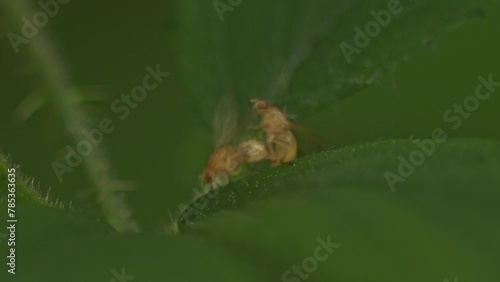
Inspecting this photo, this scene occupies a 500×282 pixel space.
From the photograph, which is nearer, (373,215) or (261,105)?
(373,215)

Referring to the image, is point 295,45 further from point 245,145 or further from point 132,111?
point 132,111

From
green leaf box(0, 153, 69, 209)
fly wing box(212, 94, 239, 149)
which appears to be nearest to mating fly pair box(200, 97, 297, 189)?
fly wing box(212, 94, 239, 149)

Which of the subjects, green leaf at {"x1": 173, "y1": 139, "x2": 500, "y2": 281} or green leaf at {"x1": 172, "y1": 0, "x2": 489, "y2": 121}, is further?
green leaf at {"x1": 172, "y1": 0, "x2": 489, "y2": 121}

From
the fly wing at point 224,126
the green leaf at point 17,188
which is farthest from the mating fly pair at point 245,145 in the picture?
the green leaf at point 17,188

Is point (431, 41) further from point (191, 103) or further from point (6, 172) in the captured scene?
point (6, 172)

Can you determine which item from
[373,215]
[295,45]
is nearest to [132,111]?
[295,45]

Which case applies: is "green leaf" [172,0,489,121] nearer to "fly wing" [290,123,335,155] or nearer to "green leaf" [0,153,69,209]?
"fly wing" [290,123,335,155]

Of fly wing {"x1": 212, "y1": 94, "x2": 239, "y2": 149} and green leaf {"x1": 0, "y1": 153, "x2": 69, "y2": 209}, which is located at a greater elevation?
fly wing {"x1": 212, "y1": 94, "x2": 239, "y2": 149}
